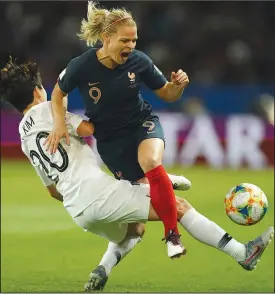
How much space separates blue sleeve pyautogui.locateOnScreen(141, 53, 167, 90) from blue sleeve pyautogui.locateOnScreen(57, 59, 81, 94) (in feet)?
1.67

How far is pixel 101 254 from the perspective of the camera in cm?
967

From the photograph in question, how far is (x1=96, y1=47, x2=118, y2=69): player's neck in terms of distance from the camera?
6.54m

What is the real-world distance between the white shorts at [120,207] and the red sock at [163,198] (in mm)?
84

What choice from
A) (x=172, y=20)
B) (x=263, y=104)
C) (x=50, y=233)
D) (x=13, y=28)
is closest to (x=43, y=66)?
(x=13, y=28)

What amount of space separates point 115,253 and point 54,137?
1.33 m

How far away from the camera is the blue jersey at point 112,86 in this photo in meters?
6.55

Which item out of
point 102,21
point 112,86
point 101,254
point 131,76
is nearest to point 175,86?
point 131,76

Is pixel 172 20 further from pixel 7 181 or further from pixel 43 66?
pixel 7 181

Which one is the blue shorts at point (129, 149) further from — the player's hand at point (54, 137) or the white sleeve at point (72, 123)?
the player's hand at point (54, 137)

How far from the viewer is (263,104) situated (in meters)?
17.2

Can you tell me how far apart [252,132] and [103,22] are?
10393mm

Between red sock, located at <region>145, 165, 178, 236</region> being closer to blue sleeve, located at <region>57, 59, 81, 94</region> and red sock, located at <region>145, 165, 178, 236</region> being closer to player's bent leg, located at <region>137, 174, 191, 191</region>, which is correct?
player's bent leg, located at <region>137, 174, 191, 191</region>

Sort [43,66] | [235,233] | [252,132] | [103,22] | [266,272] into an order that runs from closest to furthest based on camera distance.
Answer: [103,22]
[266,272]
[235,233]
[252,132]
[43,66]

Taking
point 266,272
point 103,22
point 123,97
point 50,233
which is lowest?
point 50,233
